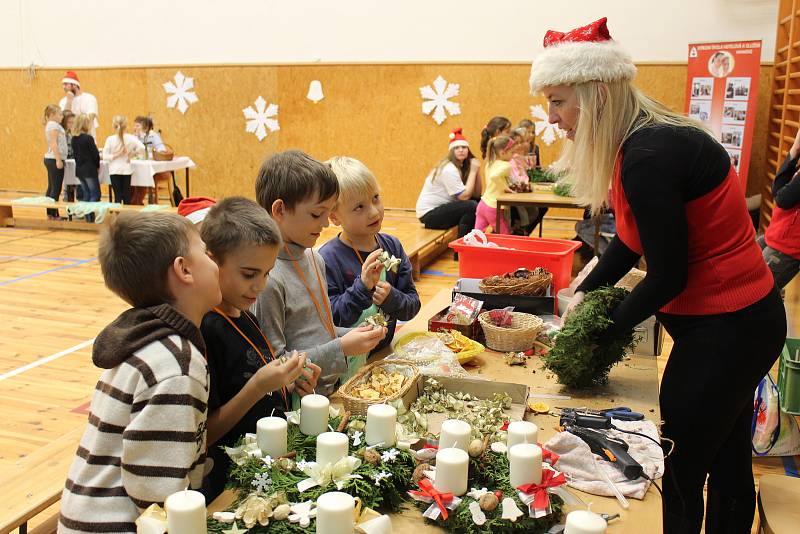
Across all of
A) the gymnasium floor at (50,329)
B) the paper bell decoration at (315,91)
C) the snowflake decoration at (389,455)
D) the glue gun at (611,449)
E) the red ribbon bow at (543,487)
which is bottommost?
the gymnasium floor at (50,329)

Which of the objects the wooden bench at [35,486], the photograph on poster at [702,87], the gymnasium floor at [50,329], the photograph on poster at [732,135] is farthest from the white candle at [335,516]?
the photograph on poster at [702,87]

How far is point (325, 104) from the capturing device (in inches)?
437

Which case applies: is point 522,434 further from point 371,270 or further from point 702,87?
point 702,87

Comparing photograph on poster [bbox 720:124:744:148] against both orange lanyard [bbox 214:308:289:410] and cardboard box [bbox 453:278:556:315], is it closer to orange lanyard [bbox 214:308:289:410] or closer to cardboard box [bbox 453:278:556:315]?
cardboard box [bbox 453:278:556:315]

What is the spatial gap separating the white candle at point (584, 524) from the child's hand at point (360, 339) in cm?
90

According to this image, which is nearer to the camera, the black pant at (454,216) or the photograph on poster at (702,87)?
the black pant at (454,216)

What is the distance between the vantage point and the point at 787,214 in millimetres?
3658

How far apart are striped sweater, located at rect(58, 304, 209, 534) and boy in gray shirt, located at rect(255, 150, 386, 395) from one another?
1.98 ft

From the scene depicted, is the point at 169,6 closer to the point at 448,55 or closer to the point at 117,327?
the point at 448,55

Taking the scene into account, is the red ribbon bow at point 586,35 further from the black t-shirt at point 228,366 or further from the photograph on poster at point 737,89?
the photograph on poster at point 737,89

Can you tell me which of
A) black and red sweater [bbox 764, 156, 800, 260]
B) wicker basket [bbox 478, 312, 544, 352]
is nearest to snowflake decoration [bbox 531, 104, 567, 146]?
black and red sweater [bbox 764, 156, 800, 260]

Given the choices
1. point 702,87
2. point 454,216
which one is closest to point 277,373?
point 454,216

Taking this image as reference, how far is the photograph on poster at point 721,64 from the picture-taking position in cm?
821

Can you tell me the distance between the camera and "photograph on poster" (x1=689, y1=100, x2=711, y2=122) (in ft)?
27.5
